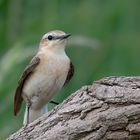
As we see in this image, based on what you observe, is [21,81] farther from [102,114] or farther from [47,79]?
[102,114]

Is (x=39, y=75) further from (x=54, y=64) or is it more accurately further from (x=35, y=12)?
(x=35, y=12)

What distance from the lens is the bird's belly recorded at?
24.7ft

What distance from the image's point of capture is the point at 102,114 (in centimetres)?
579

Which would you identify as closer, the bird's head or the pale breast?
the pale breast

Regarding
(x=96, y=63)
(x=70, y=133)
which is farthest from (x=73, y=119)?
(x=96, y=63)

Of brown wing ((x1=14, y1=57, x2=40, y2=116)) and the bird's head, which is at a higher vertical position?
the bird's head

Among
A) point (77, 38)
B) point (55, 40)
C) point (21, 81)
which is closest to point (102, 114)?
point (21, 81)

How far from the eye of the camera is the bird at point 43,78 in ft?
24.7

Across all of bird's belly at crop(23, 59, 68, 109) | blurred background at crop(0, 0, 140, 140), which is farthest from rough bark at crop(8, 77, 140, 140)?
blurred background at crop(0, 0, 140, 140)

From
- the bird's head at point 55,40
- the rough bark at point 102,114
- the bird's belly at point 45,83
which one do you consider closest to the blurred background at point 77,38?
the bird's head at point 55,40

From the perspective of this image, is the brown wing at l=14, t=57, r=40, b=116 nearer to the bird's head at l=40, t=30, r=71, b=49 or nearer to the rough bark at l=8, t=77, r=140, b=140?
the bird's head at l=40, t=30, r=71, b=49

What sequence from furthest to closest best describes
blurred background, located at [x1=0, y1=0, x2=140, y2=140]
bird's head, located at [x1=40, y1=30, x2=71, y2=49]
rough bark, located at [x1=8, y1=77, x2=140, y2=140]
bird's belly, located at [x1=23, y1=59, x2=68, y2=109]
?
blurred background, located at [x1=0, y1=0, x2=140, y2=140]
bird's head, located at [x1=40, y1=30, x2=71, y2=49]
bird's belly, located at [x1=23, y1=59, x2=68, y2=109]
rough bark, located at [x1=8, y1=77, x2=140, y2=140]

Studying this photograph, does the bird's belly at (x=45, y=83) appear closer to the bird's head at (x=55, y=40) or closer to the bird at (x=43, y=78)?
the bird at (x=43, y=78)

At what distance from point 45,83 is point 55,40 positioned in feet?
1.73
